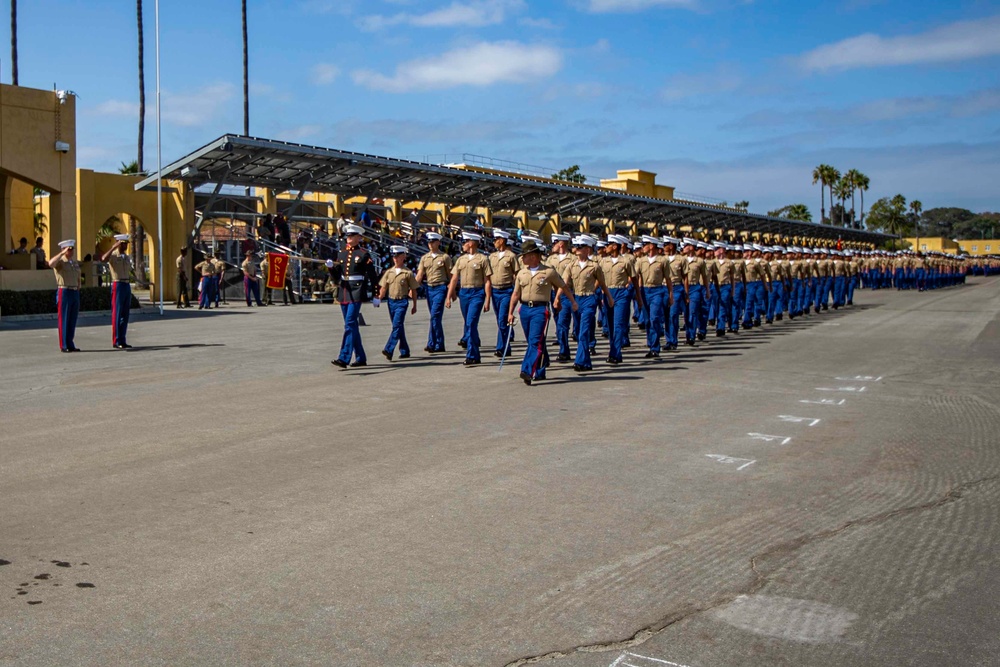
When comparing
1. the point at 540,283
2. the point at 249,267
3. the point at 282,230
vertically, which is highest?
the point at 282,230

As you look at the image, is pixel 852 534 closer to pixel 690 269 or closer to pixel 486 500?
pixel 486 500

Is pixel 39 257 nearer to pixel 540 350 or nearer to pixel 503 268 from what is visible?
pixel 503 268

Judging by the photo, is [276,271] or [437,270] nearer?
[437,270]

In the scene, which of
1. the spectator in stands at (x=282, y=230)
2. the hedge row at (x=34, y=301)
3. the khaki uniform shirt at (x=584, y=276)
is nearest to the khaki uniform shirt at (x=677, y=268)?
the khaki uniform shirt at (x=584, y=276)

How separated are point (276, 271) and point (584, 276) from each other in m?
21.6

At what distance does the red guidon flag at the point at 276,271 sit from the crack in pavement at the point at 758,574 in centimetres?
2925

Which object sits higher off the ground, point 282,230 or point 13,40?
point 13,40

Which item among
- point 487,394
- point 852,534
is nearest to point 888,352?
point 487,394

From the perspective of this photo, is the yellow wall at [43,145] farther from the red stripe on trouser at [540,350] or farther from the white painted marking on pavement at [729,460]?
the white painted marking on pavement at [729,460]

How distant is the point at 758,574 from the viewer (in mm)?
5215

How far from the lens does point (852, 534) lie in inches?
233

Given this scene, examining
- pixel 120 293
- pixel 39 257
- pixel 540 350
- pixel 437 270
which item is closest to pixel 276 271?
pixel 39 257

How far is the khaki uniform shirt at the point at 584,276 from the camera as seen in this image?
14.6 meters

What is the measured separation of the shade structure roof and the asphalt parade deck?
2265 centimetres
